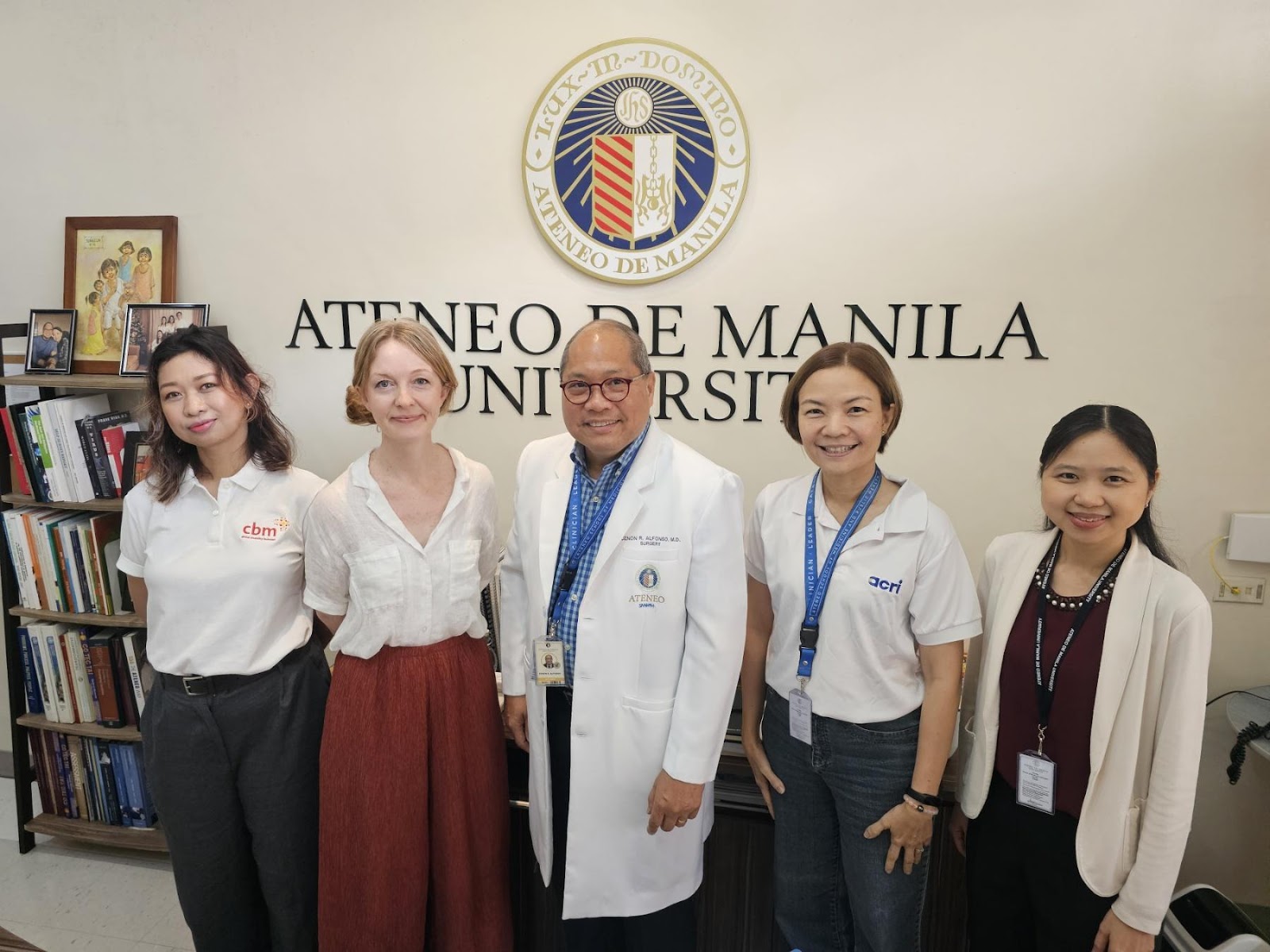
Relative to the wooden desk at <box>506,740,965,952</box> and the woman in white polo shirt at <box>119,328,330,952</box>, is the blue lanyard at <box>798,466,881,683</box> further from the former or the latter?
the woman in white polo shirt at <box>119,328,330,952</box>

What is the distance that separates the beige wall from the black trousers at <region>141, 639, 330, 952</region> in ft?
3.75

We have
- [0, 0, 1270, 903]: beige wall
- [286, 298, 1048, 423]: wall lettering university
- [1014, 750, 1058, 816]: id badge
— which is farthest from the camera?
[286, 298, 1048, 423]: wall lettering university

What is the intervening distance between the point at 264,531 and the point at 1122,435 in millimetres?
1890

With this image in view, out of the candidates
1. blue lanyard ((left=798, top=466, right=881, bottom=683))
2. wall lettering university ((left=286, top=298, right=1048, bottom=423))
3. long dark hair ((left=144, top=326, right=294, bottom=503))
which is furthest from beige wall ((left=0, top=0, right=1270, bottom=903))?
blue lanyard ((left=798, top=466, right=881, bottom=683))

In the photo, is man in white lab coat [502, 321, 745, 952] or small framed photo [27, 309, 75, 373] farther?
small framed photo [27, 309, 75, 373]

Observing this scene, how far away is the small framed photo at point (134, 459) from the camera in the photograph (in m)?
2.61

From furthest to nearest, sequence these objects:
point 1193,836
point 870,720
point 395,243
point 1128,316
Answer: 1. point 395,243
2. point 1193,836
3. point 1128,316
4. point 870,720

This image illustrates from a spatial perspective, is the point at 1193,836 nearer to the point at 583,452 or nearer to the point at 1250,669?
the point at 1250,669

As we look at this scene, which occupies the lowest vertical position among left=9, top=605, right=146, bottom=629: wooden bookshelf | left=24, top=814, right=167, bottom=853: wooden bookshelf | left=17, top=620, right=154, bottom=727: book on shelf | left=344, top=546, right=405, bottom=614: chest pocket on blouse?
left=24, top=814, right=167, bottom=853: wooden bookshelf

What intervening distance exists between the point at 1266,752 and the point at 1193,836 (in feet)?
2.02

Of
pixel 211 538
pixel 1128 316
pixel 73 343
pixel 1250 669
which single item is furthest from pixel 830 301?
pixel 73 343

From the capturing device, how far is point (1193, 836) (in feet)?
8.00

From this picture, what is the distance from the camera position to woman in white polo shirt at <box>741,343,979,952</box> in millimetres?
1564

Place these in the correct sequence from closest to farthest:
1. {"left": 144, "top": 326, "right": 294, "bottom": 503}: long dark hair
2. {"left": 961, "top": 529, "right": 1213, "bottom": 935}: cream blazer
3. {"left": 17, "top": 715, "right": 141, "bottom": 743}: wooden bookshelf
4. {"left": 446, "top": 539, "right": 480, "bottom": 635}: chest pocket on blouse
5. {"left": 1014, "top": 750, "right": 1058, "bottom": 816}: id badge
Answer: {"left": 961, "top": 529, "right": 1213, "bottom": 935}: cream blazer
{"left": 1014, "top": 750, "right": 1058, "bottom": 816}: id badge
{"left": 446, "top": 539, "right": 480, "bottom": 635}: chest pocket on blouse
{"left": 144, "top": 326, "right": 294, "bottom": 503}: long dark hair
{"left": 17, "top": 715, "right": 141, "bottom": 743}: wooden bookshelf
